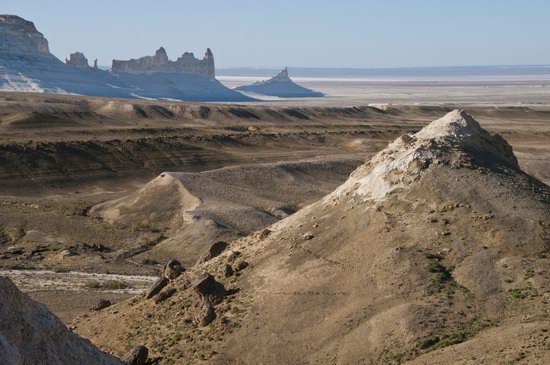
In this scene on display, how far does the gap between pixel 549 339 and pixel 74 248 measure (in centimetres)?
2415

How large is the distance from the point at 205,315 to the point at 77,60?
13154cm

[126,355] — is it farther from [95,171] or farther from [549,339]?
[95,171]

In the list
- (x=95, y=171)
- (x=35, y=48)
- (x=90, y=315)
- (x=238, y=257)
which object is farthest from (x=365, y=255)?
(x=35, y=48)

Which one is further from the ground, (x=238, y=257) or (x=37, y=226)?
(x=238, y=257)

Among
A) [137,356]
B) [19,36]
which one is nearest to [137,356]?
[137,356]

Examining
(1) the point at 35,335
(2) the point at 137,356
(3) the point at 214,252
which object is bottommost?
(2) the point at 137,356

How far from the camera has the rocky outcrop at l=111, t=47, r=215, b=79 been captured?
504ft

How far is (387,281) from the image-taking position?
1816 centimetres

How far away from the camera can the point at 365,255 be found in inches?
765

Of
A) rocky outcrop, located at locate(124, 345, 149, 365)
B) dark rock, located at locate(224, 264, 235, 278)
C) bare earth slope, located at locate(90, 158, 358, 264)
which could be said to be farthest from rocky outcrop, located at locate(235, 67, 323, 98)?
rocky outcrop, located at locate(124, 345, 149, 365)

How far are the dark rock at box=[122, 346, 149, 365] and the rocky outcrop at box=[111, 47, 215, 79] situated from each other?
454 feet

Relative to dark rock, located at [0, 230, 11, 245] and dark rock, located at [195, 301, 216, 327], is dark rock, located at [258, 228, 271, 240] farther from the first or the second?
dark rock, located at [0, 230, 11, 245]

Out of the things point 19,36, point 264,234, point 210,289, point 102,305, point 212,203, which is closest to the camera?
point 210,289

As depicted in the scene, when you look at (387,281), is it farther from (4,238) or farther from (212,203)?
(4,238)
